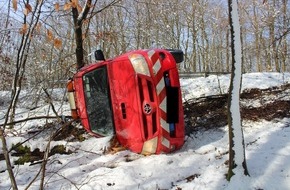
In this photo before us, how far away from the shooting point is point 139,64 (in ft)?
14.9

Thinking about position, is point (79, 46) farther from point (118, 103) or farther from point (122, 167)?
point (122, 167)

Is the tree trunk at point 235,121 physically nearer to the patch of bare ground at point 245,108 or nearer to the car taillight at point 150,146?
the car taillight at point 150,146

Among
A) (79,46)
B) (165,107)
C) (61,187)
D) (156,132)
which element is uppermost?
(79,46)

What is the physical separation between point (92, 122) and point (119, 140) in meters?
0.73

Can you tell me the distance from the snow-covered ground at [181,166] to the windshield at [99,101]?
9.6 inches

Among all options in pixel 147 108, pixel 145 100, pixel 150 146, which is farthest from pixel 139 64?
pixel 150 146


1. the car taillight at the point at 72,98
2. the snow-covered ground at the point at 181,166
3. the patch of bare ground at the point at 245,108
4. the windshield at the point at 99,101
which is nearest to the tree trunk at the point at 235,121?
the snow-covered ground at the point at 181,166

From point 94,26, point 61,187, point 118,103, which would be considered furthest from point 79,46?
point 94,26

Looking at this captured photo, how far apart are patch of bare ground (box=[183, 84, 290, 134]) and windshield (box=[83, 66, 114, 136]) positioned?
124 cm

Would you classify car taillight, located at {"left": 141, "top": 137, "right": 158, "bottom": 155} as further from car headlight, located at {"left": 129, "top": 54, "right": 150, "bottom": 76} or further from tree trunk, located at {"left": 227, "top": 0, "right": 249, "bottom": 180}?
tree trunk, located at {"left": 227, "top": 0, "right": 249, "bottom": 180}

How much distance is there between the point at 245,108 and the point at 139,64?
2.15m

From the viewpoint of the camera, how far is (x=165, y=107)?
447cm

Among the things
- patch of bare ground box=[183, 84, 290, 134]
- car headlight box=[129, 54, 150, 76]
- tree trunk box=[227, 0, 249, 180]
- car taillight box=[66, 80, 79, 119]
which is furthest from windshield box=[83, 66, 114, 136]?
tree trunk box=[227, 0, 249, 180]

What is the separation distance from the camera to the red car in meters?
4.47
